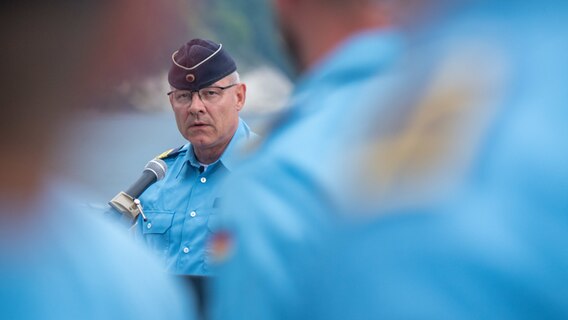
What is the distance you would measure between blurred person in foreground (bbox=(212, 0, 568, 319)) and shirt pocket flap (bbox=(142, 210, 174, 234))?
2333 mm

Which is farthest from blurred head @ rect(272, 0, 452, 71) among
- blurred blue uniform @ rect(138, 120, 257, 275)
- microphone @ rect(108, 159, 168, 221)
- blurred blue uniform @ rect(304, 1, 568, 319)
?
microphone @ rect(108, 159, 168, 221)

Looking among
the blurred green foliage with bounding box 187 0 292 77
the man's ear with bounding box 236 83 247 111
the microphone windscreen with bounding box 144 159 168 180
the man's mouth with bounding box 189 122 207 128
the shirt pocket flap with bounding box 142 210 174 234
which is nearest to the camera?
the blurred green foliage with bounding box 187 0 292 77

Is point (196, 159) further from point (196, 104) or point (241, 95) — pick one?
point (241, 95)

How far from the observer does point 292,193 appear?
28.3 inches

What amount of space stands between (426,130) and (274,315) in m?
0.21

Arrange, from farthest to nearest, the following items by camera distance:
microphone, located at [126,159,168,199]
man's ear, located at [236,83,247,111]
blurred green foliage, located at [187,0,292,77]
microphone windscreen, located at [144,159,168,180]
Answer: man's ear, located at [236,83,247,111], microphone windscreen, located at [144,159,168,180], microphone, located at [126,159,168,199], blurred green foliage, located at [187,0,292,77]

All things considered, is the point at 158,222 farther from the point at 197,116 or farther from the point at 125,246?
the point at 125,246

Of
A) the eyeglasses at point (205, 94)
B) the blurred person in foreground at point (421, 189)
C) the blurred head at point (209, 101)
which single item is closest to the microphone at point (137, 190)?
the blurred head at point (209, 101)

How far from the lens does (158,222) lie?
310 cm

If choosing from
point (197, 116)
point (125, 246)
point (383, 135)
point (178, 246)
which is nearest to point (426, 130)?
point (383, 135)

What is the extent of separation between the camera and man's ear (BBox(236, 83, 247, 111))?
3531mm

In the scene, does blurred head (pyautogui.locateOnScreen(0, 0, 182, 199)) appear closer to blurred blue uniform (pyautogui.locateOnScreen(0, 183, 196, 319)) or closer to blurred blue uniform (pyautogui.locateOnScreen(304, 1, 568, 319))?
blurred blue uniform (pyautogui.locateOnScreen(0, 183, 196, 319))

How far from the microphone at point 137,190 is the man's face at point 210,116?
0.17 metres

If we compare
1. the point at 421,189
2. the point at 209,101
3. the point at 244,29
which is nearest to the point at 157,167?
the point at 209,101
